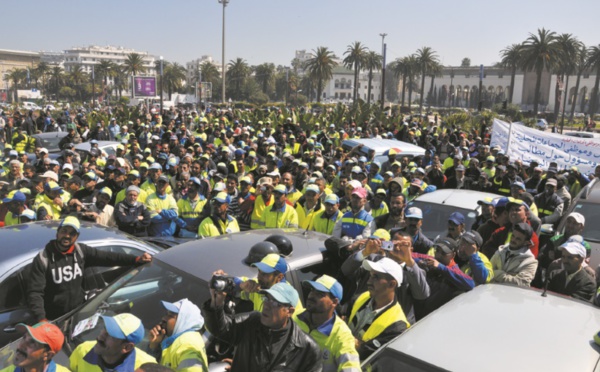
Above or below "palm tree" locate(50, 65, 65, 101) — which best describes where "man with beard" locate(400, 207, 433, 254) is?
below

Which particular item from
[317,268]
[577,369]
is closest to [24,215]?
[317,268]

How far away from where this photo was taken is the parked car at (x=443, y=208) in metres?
6.68

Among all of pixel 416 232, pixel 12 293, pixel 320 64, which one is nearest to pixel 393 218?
pixel 416 232

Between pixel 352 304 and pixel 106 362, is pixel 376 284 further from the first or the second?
pixel 106 362

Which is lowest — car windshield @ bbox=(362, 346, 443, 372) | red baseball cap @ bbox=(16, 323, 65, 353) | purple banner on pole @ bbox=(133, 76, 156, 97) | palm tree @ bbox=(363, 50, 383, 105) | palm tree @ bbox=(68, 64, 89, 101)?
car windshield @ bbox=(362, 346, 443, 372)

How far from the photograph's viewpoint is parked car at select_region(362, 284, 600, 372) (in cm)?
265

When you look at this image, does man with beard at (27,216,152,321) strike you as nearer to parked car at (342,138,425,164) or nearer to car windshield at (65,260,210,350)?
car windshield at (65,260,210,350)

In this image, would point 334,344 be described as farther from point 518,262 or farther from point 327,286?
point 518,262

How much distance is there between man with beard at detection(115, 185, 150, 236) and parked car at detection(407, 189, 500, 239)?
12.1 feet

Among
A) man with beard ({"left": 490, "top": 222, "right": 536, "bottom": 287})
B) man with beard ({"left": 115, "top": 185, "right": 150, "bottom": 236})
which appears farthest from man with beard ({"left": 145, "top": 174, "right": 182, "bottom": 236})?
man with beard ({"left": 490, "top": 222, "right": 536, "bottom": 287})

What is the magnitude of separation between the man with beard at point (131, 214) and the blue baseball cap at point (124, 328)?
416 centimetres

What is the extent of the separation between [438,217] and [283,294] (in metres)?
4.37

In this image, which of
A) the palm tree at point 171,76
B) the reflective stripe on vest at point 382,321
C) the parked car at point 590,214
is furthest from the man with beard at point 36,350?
the palm tree at point 171,76

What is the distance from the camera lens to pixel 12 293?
4164mm
